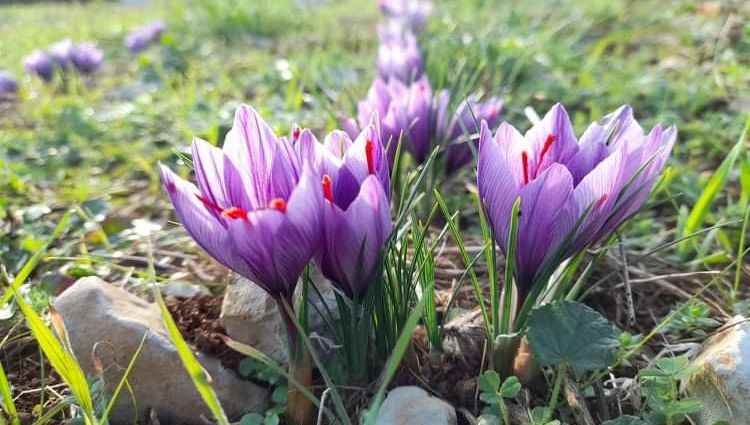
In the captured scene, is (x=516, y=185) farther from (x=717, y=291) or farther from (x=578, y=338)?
(x=717, y=291)

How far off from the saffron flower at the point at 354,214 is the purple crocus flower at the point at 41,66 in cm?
293

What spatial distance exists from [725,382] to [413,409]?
0.41 m

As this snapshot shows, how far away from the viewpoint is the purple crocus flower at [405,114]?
1.46m

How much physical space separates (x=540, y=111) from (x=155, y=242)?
1.46 meters

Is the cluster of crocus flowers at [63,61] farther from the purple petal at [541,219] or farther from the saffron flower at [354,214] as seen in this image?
the purple petal at [541,219]

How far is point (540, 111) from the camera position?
8.27 ft

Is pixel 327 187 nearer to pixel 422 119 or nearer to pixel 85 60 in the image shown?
pixel 422 119

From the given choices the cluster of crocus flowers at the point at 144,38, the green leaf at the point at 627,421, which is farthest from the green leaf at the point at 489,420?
the cluster of crocus flowers at the point at 144,38

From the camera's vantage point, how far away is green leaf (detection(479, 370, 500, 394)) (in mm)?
928

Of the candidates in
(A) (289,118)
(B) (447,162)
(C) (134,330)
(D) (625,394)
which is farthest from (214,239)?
(A) (289,118)

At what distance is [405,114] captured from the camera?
4.91 ft

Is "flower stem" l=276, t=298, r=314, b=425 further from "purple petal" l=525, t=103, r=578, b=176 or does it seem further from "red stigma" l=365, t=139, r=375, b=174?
"purple petal" l=525, t=103, r=578, b=176

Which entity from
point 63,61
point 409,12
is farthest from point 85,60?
point 409,12

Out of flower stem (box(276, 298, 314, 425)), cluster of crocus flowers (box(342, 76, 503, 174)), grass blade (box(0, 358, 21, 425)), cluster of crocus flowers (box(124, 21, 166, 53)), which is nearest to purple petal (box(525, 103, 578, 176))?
flower stem (box(276, 298, 314, 425))
